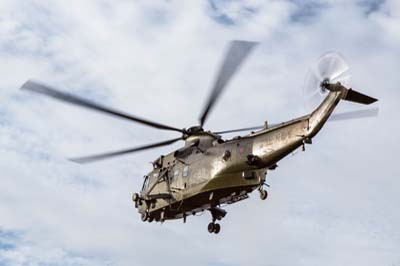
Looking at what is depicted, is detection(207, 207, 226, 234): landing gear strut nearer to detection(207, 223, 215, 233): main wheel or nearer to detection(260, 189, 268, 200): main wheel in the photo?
detection(207, 223, 215, 233): main wheel

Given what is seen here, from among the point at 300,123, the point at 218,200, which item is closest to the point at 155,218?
the point at 218,200

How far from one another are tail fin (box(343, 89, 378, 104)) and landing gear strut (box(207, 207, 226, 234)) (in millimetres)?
11576

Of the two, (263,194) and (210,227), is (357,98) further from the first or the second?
(210,227)

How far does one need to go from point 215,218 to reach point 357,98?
40.0ft

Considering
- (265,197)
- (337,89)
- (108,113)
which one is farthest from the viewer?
(108,113)

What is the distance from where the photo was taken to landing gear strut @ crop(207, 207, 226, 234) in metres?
41.7

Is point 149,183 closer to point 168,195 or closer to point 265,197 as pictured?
point 168,195

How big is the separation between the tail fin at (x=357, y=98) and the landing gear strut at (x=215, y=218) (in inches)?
456

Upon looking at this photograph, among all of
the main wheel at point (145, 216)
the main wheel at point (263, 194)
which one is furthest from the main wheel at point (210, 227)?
the main wheel at point (263, 194)

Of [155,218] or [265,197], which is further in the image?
[155,218]

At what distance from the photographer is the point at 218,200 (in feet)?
131

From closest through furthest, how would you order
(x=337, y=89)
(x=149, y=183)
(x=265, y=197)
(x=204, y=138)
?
(x=337, y=89)
(x=265, y=197)
(x=204, y=138)
(x=149, y=183)

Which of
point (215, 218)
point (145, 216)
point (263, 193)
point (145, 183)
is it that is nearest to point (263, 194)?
point (263, 193)

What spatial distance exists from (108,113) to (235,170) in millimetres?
7825
